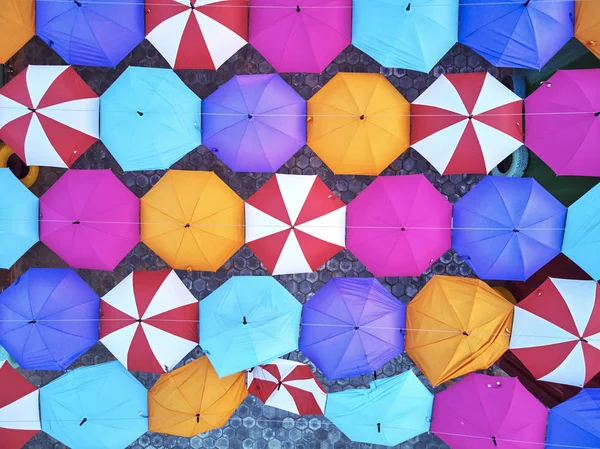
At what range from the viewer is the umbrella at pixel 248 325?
5258mm

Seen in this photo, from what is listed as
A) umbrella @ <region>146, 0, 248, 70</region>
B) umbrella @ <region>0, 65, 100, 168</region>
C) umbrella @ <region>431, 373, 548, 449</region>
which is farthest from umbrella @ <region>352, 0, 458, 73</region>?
umbrella @ <region>431, 373, 548, 449</region>

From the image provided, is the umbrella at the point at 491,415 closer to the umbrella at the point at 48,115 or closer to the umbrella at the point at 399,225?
the umbrella at the point at 399,225

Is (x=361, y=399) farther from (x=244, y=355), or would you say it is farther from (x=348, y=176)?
(x=348, y=176)

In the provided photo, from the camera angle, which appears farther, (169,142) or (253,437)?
(253,437)

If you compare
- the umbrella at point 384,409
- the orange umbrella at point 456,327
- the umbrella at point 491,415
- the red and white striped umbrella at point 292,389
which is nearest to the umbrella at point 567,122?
the orange umbrella at point 456,327

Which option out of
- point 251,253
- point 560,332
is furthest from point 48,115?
point 560,332

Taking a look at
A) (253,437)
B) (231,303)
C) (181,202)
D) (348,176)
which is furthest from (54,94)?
(253,437)

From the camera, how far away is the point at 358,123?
17.3 feet

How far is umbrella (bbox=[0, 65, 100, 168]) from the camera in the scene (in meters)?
5.35

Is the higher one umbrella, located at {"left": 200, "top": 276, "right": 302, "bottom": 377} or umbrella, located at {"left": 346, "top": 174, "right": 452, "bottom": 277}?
umbrella, located at {"left": 346, "top": 174, "right": 452, "bottom": 277}

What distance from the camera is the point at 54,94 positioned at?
17.6 feet

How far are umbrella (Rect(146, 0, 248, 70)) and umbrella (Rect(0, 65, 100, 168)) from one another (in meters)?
1.06

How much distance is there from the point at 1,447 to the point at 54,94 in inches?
159

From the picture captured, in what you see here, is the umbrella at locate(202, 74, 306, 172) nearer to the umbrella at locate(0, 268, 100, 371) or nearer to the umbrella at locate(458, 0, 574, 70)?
the umbrella at locate(458, 0, 574, 70)
